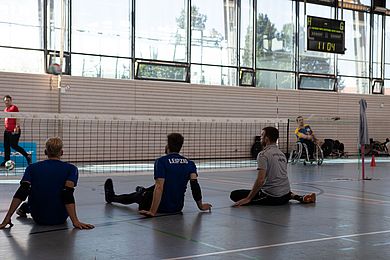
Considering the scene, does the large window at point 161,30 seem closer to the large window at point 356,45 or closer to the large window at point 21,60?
the large window at point 21,60

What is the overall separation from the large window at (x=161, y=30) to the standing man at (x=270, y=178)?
40.7ft

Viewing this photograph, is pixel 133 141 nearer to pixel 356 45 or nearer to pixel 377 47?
pixel 356 45

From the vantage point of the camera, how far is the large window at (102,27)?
18250 mm

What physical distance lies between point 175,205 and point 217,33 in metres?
15.2

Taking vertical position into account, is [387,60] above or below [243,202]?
above

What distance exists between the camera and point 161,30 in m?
20.0

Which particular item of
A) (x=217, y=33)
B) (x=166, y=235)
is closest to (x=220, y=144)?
(x=217, y=33)

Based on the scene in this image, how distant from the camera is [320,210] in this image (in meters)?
7.33

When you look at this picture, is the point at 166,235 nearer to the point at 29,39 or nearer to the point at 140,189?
the point at 140,189

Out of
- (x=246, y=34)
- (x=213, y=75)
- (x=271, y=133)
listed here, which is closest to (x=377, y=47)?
(x=246, y=34)

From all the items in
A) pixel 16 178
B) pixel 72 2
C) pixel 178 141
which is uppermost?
pixel 72 2

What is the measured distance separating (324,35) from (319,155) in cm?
367

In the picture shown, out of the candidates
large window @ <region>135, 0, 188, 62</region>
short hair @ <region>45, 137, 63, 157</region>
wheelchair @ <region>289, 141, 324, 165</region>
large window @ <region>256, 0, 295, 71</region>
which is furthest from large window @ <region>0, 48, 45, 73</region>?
short hair @ <region>45, 137, 63, 157</region>

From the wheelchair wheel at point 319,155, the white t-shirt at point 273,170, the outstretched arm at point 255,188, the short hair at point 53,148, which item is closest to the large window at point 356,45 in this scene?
the wheelchair wheel at point 319,155
